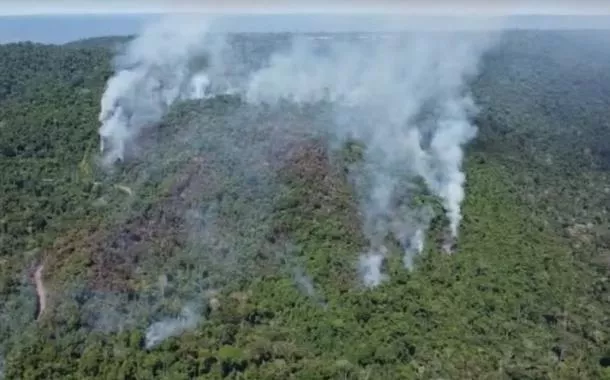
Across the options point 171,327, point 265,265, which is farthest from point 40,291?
point 265,265

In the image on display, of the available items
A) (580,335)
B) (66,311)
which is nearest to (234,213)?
(66,311)

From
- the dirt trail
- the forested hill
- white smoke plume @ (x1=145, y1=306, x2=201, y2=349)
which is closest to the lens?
the forested hill

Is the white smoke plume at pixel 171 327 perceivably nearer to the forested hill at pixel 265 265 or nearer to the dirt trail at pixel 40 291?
the forested hill at pixel 265 265

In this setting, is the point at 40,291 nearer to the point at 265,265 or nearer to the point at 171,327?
the point at 171,327

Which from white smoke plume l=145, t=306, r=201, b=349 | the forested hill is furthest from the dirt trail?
white smoke plume l=145, t=306, r=201, b=349

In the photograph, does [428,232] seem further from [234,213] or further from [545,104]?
[545,104]

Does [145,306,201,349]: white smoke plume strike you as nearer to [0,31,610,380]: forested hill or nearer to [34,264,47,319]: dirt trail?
[0,31,610,380]: forested hill

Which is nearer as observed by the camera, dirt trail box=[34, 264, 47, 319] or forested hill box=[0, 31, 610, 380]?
forested hill box=[0, 31, 610, 380]
